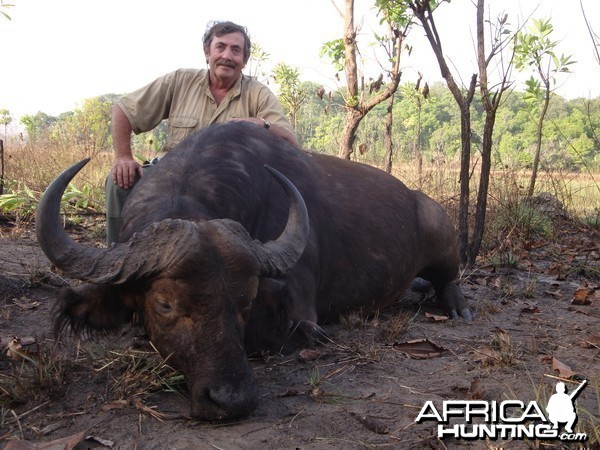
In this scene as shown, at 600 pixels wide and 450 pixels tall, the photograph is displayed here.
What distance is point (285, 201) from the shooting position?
15.0ft

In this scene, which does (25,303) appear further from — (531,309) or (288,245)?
(531,309)

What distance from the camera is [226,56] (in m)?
5.66

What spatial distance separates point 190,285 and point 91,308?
2.53 feet

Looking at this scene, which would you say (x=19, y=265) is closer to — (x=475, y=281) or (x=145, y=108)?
(x=145, y=108)

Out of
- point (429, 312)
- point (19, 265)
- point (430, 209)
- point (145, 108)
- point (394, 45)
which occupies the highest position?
point (394, 45)

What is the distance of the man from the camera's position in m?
5.61

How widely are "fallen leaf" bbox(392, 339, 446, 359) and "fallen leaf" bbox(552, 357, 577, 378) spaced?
729 mm

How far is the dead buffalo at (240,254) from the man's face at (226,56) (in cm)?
111

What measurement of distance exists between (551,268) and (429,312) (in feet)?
7.16

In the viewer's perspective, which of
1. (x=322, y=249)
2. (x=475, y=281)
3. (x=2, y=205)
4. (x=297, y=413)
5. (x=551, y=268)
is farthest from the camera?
(x=2, y=205)

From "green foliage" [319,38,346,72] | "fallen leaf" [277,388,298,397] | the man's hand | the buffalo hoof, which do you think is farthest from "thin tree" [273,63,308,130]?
"fallen leaf" [277,388,298,397]

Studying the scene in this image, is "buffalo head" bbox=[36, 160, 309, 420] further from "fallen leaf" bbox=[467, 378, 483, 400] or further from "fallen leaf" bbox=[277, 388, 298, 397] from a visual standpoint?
"fallen leaf" bbox=[467, 378, 483, 400]

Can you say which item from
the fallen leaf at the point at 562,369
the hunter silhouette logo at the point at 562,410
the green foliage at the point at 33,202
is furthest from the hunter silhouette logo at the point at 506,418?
the green foliage at the point at 33,202

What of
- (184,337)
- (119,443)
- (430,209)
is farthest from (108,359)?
(430,209)
